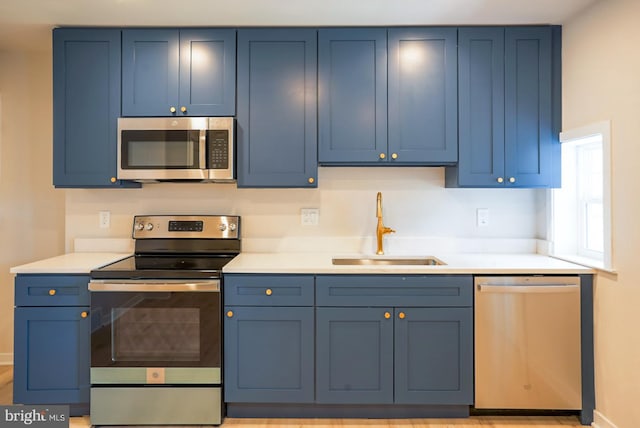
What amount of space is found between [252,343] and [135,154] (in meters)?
1.32

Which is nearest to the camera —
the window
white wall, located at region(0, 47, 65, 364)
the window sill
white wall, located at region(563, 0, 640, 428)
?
white wall, located at region(563, 0, 640, 428)

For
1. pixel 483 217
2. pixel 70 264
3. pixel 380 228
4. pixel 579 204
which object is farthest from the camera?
pixel 483 217

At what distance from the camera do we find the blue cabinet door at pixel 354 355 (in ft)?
7.30

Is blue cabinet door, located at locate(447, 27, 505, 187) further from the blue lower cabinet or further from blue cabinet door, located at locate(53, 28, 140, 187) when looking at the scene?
blue cabinet door, located at locate(53, 28, 140, 187)

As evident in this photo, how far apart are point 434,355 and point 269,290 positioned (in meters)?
0.96

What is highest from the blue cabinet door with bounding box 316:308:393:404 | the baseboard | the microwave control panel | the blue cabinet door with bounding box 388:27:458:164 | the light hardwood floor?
the blue cabinet door with bounding box 388:27:458:164

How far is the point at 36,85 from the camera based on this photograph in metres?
2.95

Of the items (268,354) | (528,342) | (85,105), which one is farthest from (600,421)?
(85,105)

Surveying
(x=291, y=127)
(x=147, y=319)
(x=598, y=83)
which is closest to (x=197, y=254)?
(x=147, y=319)

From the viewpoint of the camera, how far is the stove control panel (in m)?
2.73

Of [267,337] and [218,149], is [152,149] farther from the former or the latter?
[267,337]

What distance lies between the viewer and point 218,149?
2.47m

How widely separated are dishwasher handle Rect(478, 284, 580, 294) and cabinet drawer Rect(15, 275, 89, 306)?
7.03 feet

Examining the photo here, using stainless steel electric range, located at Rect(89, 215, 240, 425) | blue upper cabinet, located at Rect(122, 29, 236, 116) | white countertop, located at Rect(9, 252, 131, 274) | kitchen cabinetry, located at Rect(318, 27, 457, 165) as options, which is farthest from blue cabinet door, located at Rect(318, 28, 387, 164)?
white countertop, located at Rect(9, 252, 131, 274)
